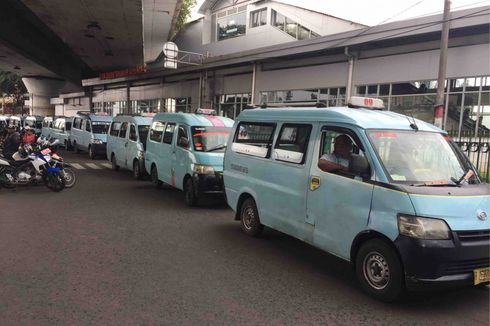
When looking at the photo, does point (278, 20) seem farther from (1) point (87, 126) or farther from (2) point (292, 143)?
(2) point (292, 143)

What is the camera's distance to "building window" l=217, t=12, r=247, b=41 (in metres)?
31.9

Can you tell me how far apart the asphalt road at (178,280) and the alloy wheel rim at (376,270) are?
0.20 m

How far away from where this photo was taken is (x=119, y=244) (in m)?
6.09

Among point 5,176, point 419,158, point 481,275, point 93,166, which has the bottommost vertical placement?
point 93,166

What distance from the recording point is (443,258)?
12.5 ft

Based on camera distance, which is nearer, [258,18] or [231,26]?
[258,18]

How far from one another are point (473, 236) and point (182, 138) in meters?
6.82

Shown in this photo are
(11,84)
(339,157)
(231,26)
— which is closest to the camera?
(339,157)

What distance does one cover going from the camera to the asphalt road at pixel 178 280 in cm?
389

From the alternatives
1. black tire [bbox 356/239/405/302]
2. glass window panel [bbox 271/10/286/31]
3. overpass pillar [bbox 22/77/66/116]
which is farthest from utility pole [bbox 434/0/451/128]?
overpass pillar [bbox 22/77/66/116]

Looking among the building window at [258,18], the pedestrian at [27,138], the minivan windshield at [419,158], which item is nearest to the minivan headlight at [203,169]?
the minivan windshield at [419,158]

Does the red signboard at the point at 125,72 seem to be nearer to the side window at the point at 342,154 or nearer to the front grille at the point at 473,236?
the side window at the point at 342,154

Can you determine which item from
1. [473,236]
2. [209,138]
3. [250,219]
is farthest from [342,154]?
[209,138]

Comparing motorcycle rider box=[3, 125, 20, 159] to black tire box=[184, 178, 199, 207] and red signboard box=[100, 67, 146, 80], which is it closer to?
black tire box=[184, 178, 199, 207]
